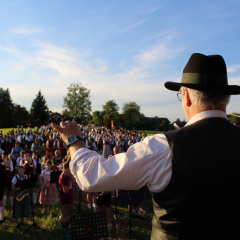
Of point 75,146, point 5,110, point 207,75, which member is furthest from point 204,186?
point 5,110

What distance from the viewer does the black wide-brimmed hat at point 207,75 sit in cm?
126

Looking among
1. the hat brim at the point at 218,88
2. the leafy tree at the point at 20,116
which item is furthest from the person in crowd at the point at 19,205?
the leafy tree at the point at 20,116

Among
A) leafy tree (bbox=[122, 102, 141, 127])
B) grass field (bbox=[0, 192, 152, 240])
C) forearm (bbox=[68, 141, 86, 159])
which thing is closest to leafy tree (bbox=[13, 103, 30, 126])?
leafy tree (bbox=[122, 102, 141, 127])

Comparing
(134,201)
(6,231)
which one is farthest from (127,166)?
(6,231)

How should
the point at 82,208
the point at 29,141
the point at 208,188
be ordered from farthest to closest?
the point at 29,141 < the point at 82,208 < the point at 208,188

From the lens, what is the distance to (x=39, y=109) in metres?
71.7

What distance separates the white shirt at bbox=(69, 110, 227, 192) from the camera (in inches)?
44.9

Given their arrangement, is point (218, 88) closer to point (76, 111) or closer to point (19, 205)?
point (19, 205)

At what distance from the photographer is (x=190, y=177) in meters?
1.09

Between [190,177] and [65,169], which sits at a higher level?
[190,177]

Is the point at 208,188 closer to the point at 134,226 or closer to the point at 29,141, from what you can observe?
the point at 134,226

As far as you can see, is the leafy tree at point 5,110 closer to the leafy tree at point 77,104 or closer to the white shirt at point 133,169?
the leafy tree at point 77,104

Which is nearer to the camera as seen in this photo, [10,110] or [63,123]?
[63,123]

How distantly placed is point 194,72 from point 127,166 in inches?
25.8
